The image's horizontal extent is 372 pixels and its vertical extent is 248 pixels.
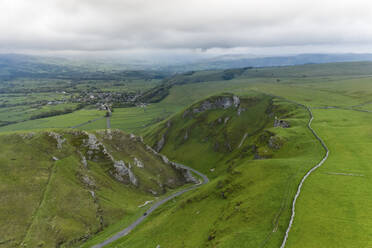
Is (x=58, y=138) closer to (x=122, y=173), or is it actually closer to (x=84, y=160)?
(x=84, y=160)

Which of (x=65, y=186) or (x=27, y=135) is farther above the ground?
(x=27, y=135)

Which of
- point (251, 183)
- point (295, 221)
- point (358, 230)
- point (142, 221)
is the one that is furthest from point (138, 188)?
point (358, 230)

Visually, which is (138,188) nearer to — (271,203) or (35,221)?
(35,221)

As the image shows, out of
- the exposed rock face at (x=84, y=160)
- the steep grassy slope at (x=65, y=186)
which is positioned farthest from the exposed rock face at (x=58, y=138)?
the exposed rock face at (x=84, y=160)

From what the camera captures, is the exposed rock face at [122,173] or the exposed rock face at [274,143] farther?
the exposed rock face at [122,173]

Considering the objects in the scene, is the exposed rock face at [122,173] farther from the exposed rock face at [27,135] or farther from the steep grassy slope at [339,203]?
the steep grassy slope at [339,203]

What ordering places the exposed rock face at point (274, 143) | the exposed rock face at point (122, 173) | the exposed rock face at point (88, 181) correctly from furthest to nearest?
the exposed rock face at point (122, 173) → the exposed rock face at point (274, 143) → the exposed rock face at point (88, 181)

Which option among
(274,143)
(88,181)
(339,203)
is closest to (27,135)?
(88,181)

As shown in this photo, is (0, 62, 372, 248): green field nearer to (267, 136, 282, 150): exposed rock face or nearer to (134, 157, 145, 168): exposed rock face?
(267, 136, 282, 150): exposed rock face
